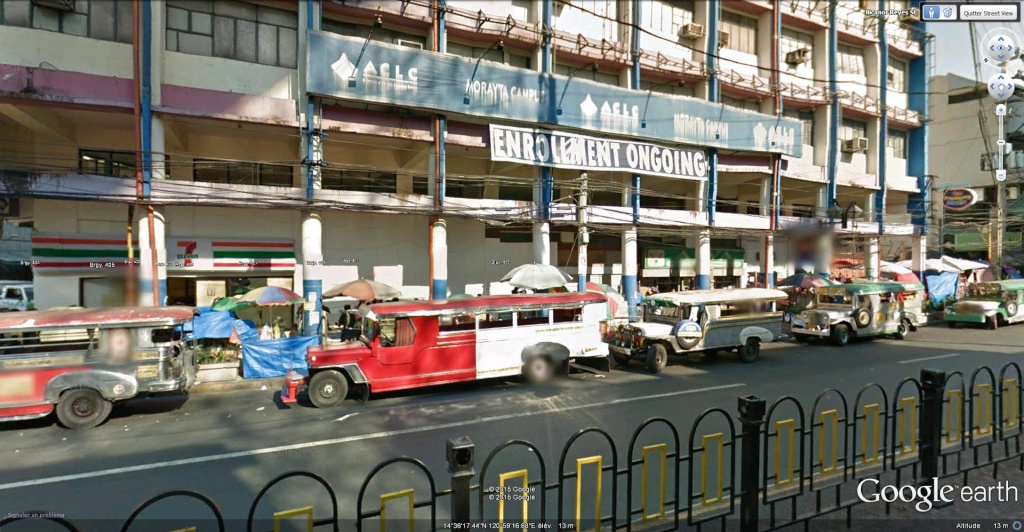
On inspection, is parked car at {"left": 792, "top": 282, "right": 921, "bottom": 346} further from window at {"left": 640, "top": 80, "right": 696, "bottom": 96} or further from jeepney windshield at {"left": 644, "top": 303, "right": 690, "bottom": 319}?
window at {"left": 640, "top": 80, "right": 696, "bottom": 96}

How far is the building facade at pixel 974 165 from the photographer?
2989 centimetres

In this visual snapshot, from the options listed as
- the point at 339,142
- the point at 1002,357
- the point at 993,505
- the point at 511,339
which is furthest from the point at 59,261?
the point at 1002,357

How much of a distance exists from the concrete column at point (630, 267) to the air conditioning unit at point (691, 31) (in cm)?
942

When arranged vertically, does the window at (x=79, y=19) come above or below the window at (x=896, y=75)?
below

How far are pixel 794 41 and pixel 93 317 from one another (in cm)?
3012

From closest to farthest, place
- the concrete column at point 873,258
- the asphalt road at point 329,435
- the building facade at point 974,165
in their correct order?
the asphalt road at point 329,435 → the concrete column at point 873,258 → the building facade at point 974,165

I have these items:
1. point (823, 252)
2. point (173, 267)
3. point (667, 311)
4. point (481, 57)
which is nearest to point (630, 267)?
point (667, 311)

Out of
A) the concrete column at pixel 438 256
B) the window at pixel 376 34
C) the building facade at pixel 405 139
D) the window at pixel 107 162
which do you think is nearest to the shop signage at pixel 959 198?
the building facade at pixel 405 139

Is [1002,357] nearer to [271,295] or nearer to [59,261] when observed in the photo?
[271,295]

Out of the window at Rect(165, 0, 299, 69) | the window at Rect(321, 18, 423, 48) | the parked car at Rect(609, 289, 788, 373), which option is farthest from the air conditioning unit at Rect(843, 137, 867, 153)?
the window at Rect(165, 0, 299, 69)

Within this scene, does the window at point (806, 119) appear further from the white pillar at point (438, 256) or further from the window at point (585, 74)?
the white pillar at point (438, 256)

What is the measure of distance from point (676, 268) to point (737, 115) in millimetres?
7237

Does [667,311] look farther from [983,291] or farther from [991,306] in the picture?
[983,291]

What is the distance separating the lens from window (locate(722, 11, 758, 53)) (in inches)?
910
